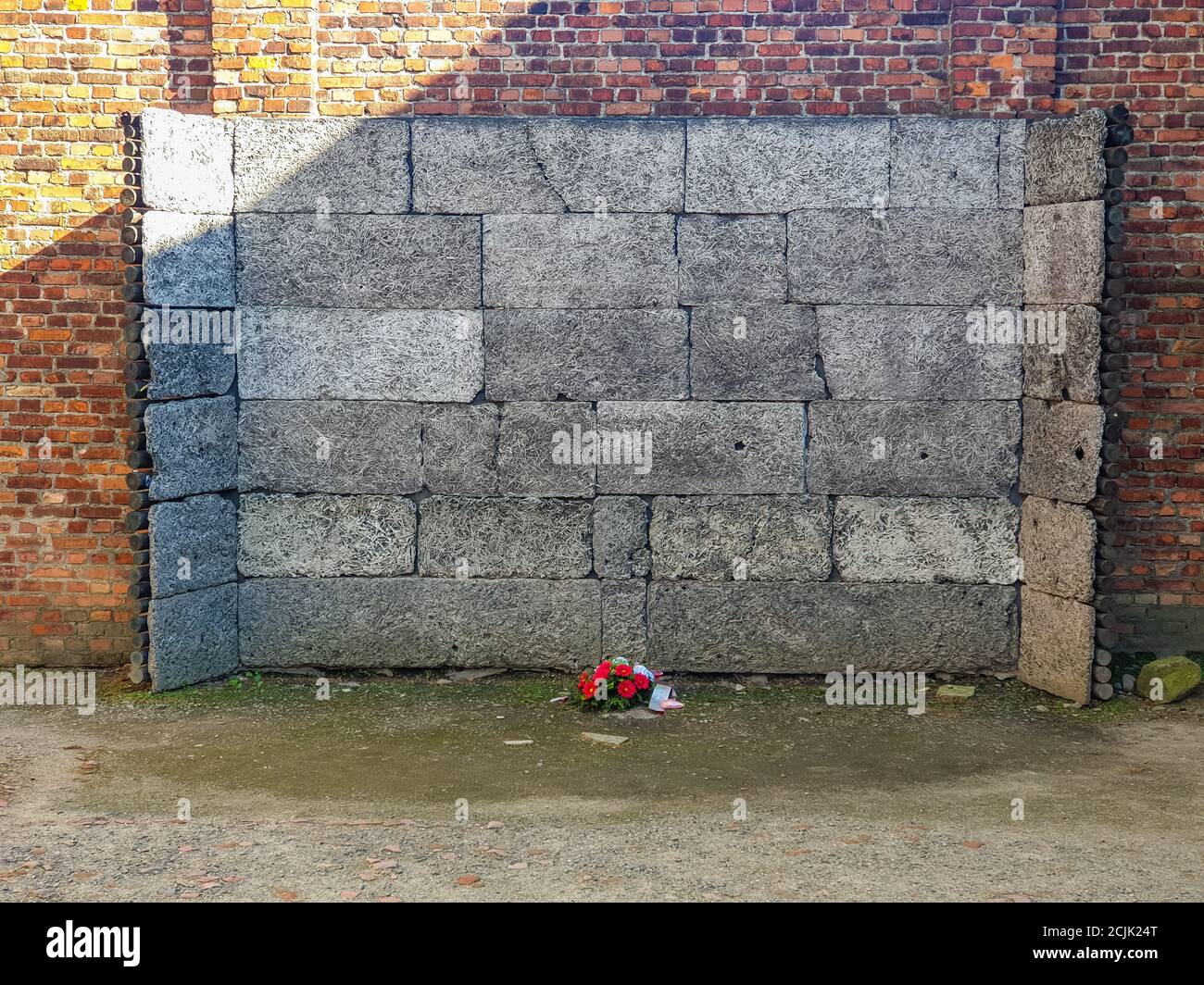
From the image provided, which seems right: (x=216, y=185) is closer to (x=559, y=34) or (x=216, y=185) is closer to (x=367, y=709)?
(x=559, y=34)

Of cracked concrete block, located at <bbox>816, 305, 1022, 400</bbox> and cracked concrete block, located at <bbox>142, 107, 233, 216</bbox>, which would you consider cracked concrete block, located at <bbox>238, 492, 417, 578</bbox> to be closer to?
cracked concrete block, located at <bbox>142, 107, 233, 216</bbox>

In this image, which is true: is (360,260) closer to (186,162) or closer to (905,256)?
(186,162)

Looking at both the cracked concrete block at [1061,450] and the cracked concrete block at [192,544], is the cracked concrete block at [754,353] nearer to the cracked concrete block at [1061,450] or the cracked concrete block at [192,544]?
the cracked concrete block at [1061,450]

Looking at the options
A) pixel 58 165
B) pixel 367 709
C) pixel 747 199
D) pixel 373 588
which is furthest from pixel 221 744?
pixel 747 199

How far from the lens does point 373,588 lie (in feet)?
24.6

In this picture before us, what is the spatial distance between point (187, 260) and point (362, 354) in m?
1.04

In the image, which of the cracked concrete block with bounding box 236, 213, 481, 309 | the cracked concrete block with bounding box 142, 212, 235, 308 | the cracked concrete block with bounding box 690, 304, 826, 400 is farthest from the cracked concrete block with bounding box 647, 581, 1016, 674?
the cracked concrete block with bounding box 142, 212, 235, 308

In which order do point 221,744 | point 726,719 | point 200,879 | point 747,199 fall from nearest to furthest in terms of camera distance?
point 200,879, point 221,744, point 726,719, point 747,199

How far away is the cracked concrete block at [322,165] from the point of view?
735 cm

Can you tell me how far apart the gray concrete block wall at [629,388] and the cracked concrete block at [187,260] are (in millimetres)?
24

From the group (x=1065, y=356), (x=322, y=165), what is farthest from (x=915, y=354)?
(x=322, y=165)

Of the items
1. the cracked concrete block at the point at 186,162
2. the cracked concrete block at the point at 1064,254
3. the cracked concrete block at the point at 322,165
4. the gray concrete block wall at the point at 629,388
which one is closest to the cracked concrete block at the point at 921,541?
the gray concrete block wall at the point at 629,388

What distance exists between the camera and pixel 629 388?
7.40 meters

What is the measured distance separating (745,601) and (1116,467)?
2.18 meters
